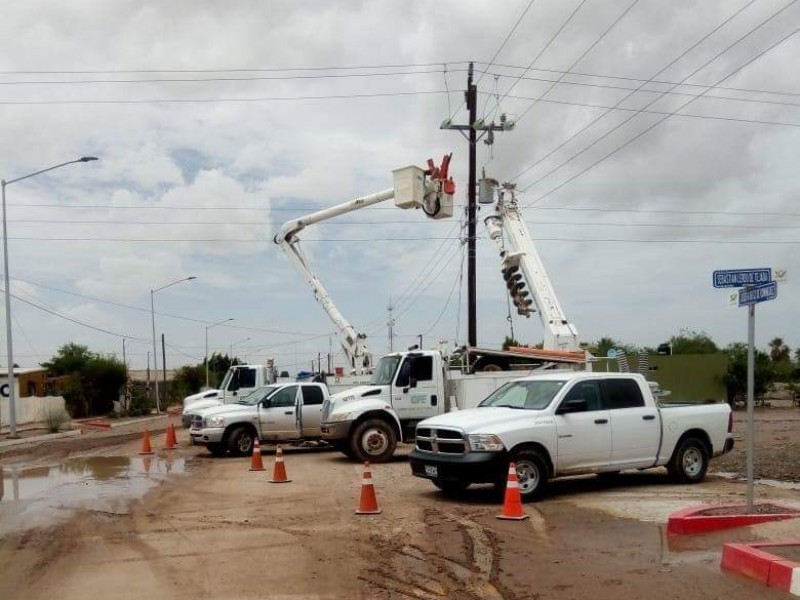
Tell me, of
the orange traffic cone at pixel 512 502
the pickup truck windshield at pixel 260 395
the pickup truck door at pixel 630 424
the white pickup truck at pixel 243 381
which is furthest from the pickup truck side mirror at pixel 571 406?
the white pickup truck at pixel 243 381

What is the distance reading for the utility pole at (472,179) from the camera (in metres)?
26.0

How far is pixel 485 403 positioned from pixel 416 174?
10.7 meters

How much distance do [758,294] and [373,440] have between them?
10.7 meters

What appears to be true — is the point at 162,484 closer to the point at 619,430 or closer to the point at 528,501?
the point at 528,501

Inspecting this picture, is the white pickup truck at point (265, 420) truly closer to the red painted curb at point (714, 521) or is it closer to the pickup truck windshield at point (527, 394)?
the pickup truck windshield at point (527, 394)

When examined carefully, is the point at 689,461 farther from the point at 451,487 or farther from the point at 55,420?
the point at 55,420

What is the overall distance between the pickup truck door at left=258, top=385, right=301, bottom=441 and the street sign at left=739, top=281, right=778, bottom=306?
46.0 ft

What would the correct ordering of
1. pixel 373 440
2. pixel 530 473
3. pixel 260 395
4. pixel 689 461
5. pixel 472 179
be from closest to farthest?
pixel 530 473 < pixel 689 461 < pixel 373 440 < pixel 260 395 < pixel 472 179

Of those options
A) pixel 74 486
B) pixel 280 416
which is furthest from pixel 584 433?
pixel 280 416

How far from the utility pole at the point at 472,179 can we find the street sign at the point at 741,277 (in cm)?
1588

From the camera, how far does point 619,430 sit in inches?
508

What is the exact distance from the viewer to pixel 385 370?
1972 cm

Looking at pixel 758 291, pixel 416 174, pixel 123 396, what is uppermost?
pixel 416 174

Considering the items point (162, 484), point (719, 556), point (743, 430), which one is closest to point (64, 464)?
point (162, 484)
